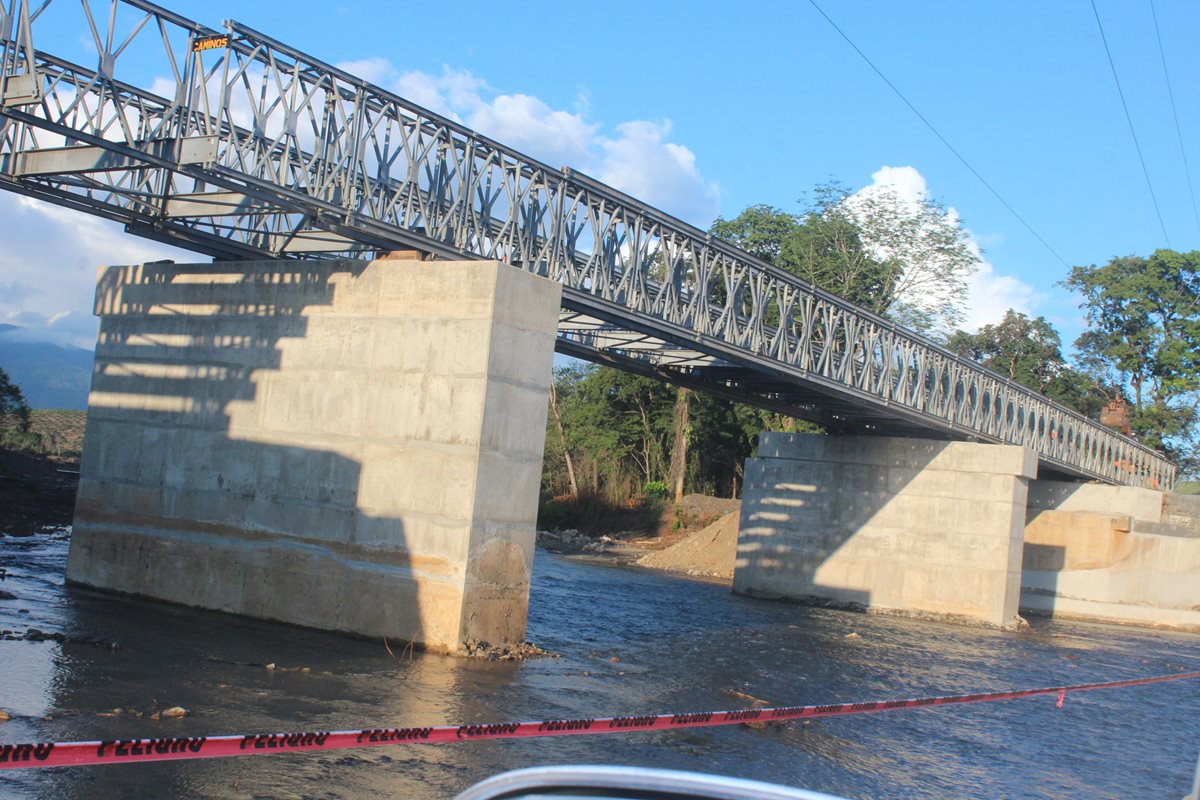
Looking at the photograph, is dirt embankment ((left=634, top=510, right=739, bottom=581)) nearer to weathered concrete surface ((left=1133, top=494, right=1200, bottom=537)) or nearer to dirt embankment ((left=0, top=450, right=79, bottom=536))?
weathered concrete surface ((left=1133, top=494, right=1200, bottom=537))

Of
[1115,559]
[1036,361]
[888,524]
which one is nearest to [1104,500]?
[1115,559]

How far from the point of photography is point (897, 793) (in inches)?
439

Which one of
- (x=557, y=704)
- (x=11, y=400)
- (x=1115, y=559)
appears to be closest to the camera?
(x=557, y=704)

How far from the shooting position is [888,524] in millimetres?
35594

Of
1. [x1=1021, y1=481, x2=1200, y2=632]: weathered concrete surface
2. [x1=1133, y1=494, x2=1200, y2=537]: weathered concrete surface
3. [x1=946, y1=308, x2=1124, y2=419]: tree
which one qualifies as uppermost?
[x1=946, y1=308, x2=1124, y2=419]: tree

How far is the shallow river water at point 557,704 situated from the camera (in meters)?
9.80

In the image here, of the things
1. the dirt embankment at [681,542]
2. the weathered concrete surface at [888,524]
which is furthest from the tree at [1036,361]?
the weathered concrete surface at [888,524]

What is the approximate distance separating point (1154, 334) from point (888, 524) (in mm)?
44310

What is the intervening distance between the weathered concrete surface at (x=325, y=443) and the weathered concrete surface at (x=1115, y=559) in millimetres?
31795

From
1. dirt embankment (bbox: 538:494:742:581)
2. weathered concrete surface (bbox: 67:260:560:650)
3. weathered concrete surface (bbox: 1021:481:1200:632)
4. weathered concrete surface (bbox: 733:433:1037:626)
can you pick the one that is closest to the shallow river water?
weathered concrete surface (bbox: 67:260:560:650)

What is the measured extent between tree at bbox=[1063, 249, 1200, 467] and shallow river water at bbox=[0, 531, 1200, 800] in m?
49.6

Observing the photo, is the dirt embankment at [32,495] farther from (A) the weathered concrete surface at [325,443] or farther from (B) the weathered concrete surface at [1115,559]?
(B) the weathered concrete surface at [1115,559]

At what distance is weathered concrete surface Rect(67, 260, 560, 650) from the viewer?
55.3 feet

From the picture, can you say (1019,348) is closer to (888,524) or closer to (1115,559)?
(1115,559)
